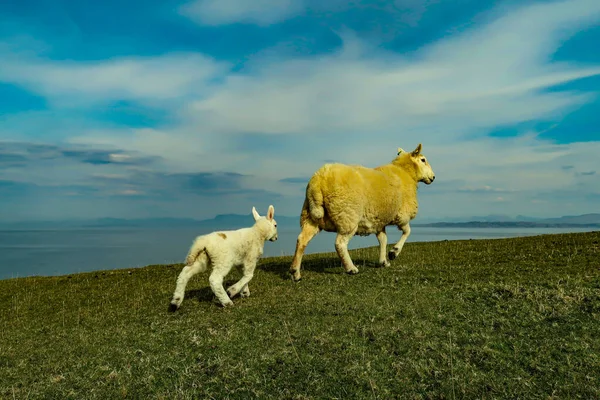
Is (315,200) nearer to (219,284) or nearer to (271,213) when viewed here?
(271,213)

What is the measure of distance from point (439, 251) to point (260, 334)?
13392mm

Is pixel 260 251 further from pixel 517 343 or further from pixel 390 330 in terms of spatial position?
pixel 517 343

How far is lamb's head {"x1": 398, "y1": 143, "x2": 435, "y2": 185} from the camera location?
15828 mm

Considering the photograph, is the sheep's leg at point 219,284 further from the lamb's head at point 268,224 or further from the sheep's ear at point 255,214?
the sheep's ear at point 255,214

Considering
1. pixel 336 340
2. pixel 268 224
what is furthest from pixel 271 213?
pixel 336 340

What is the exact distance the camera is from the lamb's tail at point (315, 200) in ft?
41.6

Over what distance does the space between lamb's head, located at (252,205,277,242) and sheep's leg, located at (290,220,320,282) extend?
4.67 ft

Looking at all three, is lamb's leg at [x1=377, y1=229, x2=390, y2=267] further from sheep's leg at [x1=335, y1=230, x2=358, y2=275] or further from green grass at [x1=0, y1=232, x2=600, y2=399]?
sheep's leg at [x1=335, y1=230, x2=358, y2=275]

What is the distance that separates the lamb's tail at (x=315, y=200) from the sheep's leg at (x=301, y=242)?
0.37 metres

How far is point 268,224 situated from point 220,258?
191 cm

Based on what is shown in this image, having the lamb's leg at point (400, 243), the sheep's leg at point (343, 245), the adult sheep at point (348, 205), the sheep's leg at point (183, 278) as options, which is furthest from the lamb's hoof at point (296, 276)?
the lamb's leg at point (400, 243)

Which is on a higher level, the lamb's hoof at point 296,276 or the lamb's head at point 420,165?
the lamb's head at point 420,165

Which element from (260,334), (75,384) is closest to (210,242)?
(260,334)

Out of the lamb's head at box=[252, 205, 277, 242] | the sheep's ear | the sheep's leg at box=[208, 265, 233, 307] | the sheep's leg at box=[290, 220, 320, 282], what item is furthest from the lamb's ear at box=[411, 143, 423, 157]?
the sheep's leg at box=[208, 265, 233, 307]
